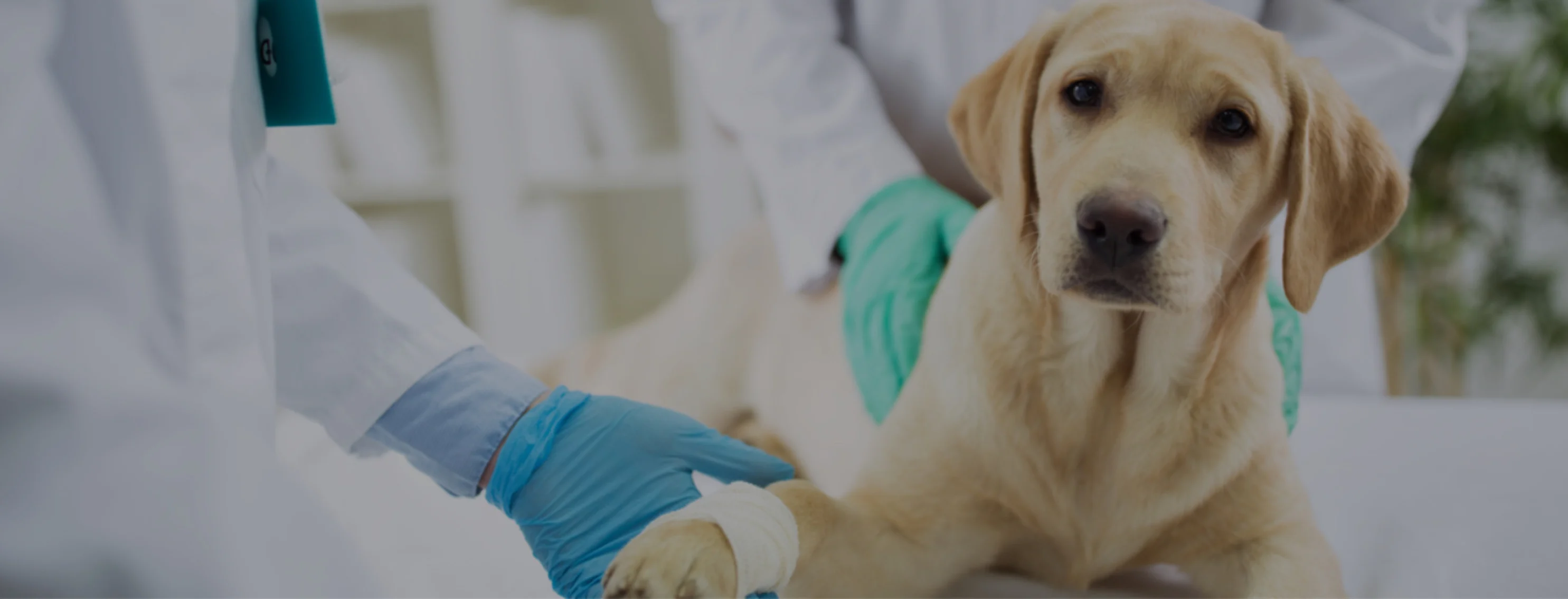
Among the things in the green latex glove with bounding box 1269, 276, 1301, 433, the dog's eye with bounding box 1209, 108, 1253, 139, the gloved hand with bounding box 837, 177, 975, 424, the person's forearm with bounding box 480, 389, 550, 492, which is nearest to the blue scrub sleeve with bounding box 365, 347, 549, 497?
the person's forearm with bounding box 480, 389, 550, 492

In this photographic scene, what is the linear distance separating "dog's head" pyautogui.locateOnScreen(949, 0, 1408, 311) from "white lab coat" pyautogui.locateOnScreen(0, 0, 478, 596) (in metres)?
0.62

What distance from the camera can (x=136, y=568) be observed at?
1.89 ft

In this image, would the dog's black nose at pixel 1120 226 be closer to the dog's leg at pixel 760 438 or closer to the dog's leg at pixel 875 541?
the dog's leg at pixel 875 541

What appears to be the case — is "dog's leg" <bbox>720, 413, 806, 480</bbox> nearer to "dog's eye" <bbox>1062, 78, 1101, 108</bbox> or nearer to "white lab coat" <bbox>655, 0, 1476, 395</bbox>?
"white lab coat" <bbox>655, 0, 1476, 395</bbox>

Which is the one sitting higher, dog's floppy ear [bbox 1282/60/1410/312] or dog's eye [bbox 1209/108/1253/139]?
dog's eye [bbox 1209/108/1253/139]

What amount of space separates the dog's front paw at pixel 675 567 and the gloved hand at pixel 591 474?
16cm

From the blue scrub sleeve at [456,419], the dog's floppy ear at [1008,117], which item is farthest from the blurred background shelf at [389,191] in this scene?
the dog's floppy ear at [1008,117]

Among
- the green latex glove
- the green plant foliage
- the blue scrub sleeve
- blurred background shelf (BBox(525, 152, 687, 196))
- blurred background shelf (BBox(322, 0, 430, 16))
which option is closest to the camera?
the blue scrub sleeve

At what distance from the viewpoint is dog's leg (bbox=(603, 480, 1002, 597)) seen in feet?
2.82

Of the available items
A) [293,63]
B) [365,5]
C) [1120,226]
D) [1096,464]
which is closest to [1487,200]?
[1096,464]

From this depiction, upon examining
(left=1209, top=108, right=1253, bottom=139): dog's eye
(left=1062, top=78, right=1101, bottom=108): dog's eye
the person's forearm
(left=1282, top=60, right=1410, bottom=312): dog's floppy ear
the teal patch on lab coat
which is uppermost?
the teal patch on lab coat

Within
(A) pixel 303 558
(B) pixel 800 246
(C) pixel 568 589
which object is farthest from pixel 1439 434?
(A) pixel 303 558

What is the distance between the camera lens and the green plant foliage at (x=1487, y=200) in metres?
2.44

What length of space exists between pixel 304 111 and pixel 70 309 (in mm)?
306
